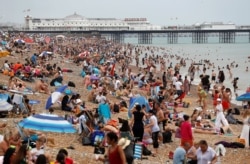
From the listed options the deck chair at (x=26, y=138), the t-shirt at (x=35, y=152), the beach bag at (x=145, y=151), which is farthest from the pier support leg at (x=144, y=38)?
the t-shirt at (x=35, y=152)

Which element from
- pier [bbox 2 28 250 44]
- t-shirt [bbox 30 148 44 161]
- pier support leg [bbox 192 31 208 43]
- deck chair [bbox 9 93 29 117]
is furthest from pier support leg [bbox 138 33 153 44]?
t-shirt [bbox 30 148 44 161]

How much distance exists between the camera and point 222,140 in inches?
462

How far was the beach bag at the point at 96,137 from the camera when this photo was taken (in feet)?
32.7

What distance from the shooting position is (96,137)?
10.1 meters

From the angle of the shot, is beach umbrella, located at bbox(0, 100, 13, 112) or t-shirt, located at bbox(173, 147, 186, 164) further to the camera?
beach umbrella, located at bbox(0, 100, 13, 112)

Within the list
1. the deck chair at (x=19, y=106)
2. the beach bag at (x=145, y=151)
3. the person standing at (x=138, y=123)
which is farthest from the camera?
the deck chair at (x=19, y=106)

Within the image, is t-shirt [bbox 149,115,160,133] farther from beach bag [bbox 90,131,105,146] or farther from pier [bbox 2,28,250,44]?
pier [bbox 2,28,250,44]

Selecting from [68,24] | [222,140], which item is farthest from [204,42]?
[222,140]

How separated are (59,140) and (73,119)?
1339 millimetres

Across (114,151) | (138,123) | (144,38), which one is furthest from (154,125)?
(144,38)

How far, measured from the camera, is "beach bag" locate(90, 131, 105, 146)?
9.95 meters

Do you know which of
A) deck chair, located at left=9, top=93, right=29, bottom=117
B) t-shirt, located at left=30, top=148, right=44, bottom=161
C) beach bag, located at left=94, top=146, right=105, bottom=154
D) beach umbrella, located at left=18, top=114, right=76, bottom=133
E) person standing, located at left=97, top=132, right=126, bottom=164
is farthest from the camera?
deck chair, located at left=9, top=93, right=29, bottom=117

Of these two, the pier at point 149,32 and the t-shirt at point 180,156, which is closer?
the t-shirt at point 180,156

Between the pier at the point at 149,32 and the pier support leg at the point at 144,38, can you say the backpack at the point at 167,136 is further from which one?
the pier support leg at the point at 144,38
